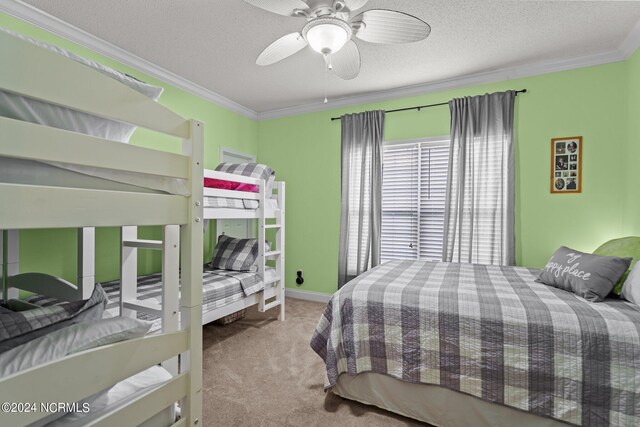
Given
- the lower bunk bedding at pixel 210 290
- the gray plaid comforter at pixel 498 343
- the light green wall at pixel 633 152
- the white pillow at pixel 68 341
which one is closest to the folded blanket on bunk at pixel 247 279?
the lower bunk bedding at pixel 210 290

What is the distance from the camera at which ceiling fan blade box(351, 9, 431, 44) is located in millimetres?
1624

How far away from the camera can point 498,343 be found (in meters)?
1.51

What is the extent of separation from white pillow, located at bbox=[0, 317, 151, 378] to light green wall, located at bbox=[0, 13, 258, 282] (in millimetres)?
1852

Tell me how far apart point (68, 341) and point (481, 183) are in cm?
330

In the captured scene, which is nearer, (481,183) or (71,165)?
(71,165)

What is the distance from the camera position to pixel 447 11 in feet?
6.96

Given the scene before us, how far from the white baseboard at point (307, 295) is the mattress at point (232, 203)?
141 cm

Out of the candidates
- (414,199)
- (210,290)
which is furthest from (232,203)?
(414,199)

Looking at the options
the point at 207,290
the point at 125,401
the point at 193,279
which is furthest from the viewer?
the point at 207,290

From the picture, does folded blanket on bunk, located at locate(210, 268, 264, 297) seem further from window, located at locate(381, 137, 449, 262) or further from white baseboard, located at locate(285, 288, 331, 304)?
window, located at locate(381, 137, 449, 262)

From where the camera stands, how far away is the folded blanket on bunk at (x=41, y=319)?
3.02 feet

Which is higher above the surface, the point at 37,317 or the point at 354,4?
the point at 354,4

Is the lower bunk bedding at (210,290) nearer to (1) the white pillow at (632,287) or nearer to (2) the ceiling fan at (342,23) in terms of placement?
(2) the ceiling fan at (342,23)

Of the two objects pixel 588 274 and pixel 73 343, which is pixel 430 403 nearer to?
pixel 588 274
